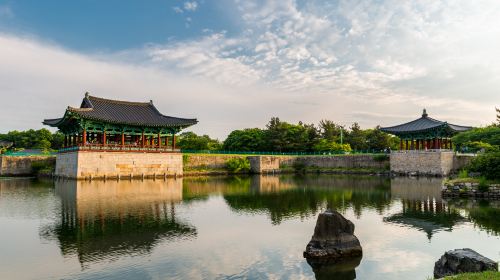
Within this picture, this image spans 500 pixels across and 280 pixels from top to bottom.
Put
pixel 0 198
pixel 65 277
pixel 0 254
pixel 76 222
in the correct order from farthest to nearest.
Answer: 1. pixel 0 198
2. pixel 76 222
3. pixel 0 254
4. pixel 65 277

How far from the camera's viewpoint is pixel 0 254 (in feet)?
38.7

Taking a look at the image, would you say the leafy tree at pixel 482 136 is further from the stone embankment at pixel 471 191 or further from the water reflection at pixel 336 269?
the water reflection at pixel 336 269

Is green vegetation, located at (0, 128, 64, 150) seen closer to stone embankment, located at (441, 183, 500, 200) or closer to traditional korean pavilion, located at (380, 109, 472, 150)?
traditional korean pavilion, located at (380, 109, 472, 150)

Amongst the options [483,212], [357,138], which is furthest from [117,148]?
[357,138]

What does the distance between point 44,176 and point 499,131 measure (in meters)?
65.3

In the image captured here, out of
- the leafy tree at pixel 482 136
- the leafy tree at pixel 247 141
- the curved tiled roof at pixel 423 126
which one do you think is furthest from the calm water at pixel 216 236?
the leafy tree at pixel 247 141

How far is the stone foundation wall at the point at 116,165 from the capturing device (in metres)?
39.5

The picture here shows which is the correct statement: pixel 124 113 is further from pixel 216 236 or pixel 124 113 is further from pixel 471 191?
pixel 471 191

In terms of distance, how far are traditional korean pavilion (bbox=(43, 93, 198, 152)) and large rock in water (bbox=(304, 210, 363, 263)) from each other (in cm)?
3456

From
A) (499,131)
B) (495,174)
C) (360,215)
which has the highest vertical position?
(499,131)

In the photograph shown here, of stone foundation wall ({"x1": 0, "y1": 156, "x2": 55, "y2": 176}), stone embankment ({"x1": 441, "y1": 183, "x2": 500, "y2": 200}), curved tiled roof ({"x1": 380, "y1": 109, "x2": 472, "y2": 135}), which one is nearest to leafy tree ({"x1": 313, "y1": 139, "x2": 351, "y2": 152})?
curved tiled roof ({"x1": 380, "y1": 109, "x2": 472, "y2": 135})

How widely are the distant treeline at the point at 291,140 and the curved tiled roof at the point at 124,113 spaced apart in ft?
73.8

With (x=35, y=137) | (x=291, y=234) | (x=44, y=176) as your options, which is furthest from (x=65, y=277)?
(x=35, y=137)

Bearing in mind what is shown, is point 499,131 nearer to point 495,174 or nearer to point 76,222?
point 495,174
